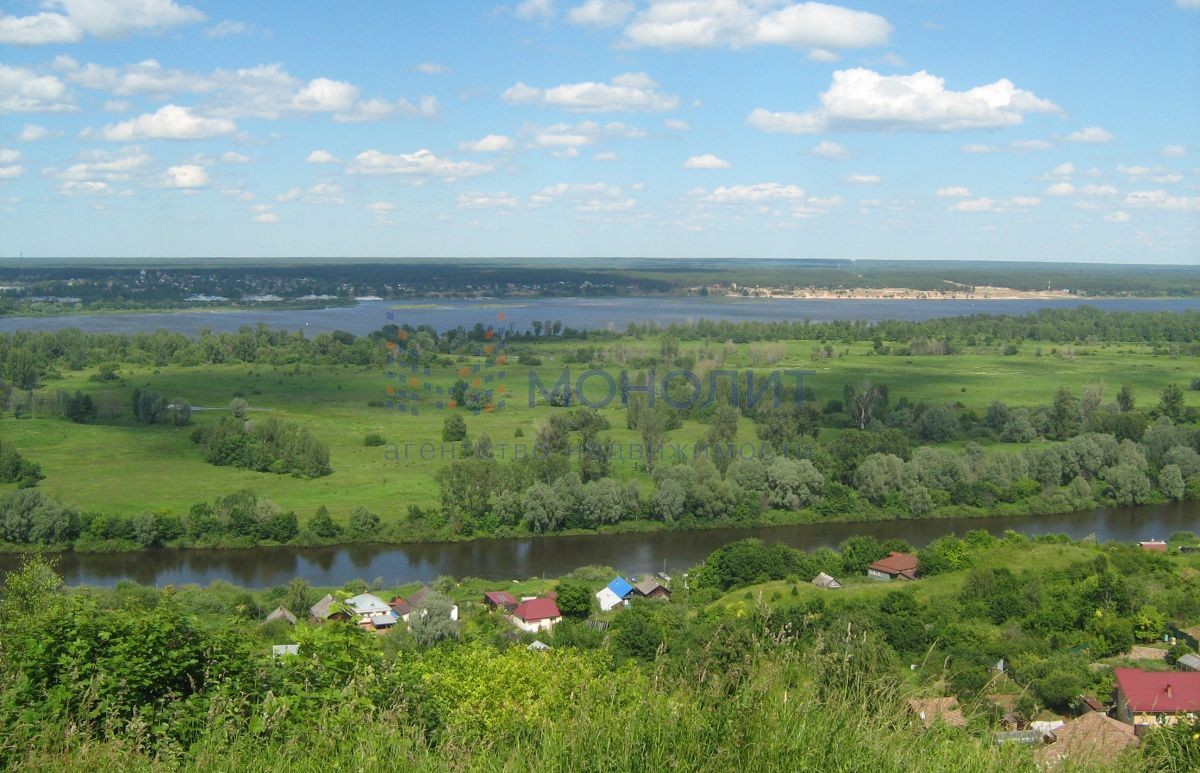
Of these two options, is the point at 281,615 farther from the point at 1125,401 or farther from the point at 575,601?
the point at 1125,401

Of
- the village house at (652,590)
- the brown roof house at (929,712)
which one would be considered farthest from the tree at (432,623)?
the brown roof house at (929,712)

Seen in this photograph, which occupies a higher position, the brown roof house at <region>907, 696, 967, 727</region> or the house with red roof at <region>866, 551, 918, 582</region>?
the brown roof house at <region>907, 696, 967, 727</region>

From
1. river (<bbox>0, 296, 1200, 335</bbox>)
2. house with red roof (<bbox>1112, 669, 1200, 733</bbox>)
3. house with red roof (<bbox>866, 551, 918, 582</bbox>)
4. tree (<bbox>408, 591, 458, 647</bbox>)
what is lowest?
house with red roof (<bbox>866, 551, 918, 582</bbox>)

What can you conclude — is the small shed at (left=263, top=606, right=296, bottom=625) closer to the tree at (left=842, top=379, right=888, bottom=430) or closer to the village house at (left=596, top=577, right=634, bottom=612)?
the village house at (left=596, top=577, right=634, bottom=612)

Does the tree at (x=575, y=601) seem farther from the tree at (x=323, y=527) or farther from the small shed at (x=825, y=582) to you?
the tree at (x=323, y=527)

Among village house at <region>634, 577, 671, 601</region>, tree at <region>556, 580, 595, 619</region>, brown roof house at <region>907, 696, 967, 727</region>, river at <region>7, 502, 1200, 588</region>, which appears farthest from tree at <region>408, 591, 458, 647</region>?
brown roof house at <region>907, 696, 967, 727</region>

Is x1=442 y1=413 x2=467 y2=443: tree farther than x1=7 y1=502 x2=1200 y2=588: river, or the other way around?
x1=442 y1=413 x2=467 y2=443: tree
